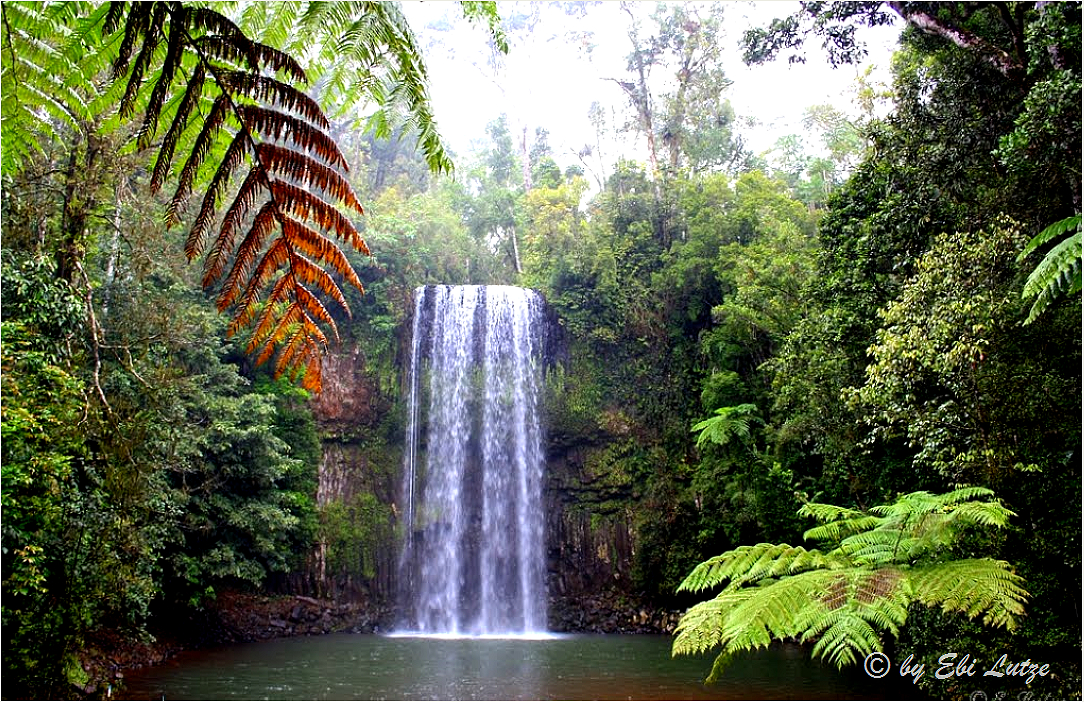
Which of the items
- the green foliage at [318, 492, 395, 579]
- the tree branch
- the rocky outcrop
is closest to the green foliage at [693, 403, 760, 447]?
the tree branch

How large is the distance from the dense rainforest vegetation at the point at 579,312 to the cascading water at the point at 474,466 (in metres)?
0.79

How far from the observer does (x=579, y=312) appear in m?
18.2

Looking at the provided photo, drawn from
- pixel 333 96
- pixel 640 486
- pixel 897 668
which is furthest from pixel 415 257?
pixel 333 96

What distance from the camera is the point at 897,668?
898 centimetres

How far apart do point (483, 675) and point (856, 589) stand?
684 centimetres

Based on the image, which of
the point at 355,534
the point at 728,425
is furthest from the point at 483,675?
the point at 355,534

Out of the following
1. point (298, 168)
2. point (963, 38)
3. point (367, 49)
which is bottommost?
point (298, 168)

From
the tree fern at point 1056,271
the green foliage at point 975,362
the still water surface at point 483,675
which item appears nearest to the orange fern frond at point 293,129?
the tree fern at point 1056,271

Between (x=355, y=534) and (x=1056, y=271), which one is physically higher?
(x=1056, y=271)

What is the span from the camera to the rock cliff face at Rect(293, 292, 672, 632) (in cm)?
1560

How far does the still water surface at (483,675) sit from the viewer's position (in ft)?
27.6

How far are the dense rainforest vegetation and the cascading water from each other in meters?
0.79

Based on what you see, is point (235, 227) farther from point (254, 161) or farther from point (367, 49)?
point (367, 49)

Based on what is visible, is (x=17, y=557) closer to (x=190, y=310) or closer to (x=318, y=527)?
(x=190, y=310)
